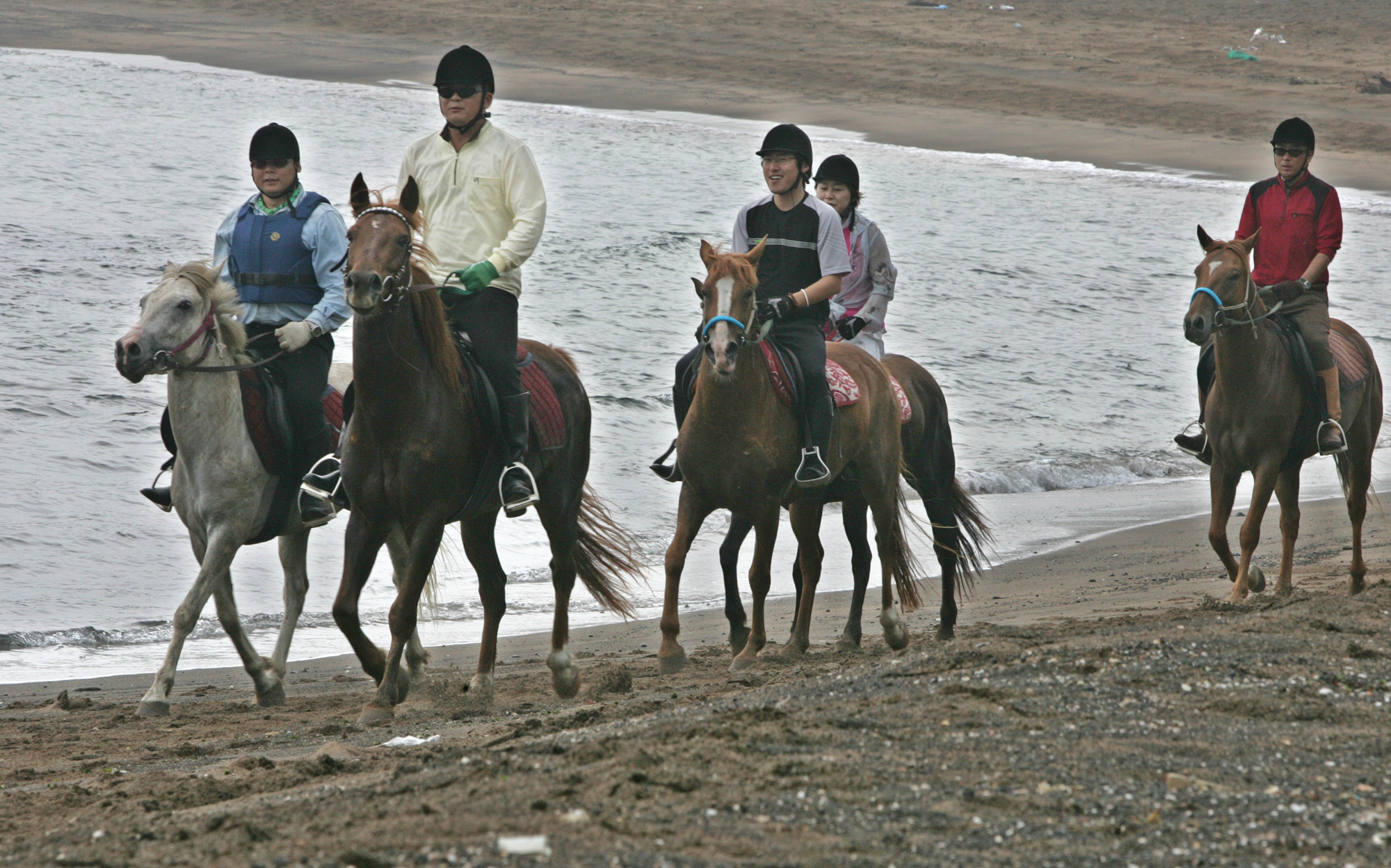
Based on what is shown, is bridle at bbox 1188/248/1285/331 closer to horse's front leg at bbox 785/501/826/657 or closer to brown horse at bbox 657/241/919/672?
brown horse at bbox 657/241/919/672

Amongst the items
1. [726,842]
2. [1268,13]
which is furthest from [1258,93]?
[726,842]

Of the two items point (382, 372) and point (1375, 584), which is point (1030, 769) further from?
point (1375, 584)

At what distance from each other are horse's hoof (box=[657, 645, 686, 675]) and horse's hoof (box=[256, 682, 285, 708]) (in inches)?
74.5

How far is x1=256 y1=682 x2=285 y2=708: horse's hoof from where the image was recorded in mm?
7172

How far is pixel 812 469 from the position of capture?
7578 millimetres

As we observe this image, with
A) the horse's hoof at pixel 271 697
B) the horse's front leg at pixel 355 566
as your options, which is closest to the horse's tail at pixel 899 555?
the horse's front leg at pixel 355 566

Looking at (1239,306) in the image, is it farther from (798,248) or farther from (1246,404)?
(798,248)

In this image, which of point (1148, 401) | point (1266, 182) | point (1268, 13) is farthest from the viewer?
point (1268, 13)

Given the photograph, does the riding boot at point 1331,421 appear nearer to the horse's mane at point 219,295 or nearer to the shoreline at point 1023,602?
the shoreline at point 1023,602

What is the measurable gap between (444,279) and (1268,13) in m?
45.6

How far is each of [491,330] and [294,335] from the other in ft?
3.65

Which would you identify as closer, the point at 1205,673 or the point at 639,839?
the point at 639,839

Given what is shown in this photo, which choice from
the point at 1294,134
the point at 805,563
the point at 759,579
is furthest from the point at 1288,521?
the point at 759,579

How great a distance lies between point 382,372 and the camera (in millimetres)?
6125
